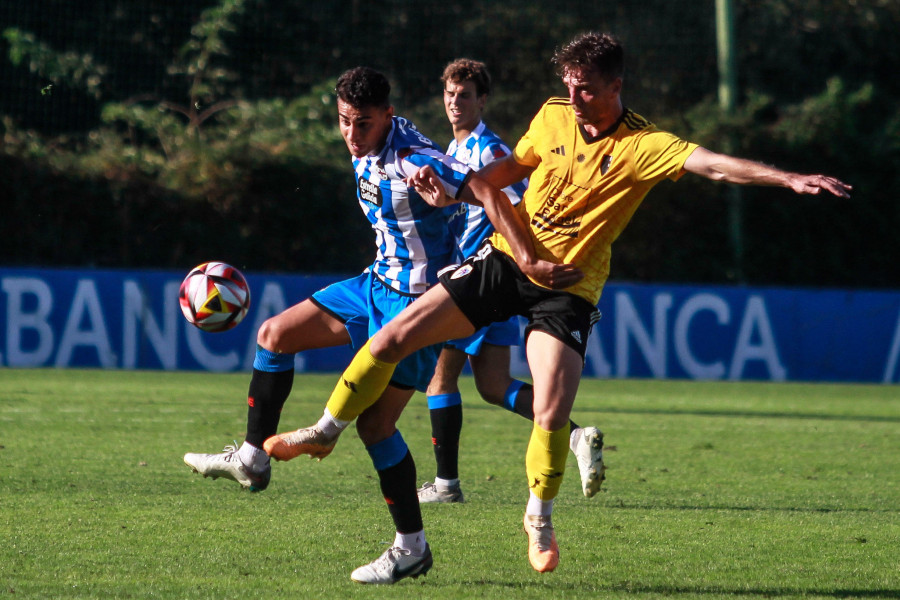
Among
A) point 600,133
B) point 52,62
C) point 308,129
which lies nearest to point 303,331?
point 600,133

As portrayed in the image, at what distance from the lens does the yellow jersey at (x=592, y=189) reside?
16.3 ft

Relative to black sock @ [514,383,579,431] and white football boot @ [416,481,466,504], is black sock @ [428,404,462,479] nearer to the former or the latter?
white football boot @ [416,481,466,504]

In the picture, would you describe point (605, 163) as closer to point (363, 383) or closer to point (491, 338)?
point (363, 383)

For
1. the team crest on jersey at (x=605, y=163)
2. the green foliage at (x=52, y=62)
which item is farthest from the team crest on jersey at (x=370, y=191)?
the green foliage at (x=52, y=62)

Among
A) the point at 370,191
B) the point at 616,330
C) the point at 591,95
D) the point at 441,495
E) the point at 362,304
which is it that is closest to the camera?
the point at 591,95

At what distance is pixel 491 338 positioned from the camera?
6.77 meters

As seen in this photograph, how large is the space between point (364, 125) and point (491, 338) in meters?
1.86

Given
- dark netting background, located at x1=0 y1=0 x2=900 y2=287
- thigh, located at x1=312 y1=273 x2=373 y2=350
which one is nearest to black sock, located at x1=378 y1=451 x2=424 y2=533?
thigh, located at x1=312 y1=273 x2=373 y2=350

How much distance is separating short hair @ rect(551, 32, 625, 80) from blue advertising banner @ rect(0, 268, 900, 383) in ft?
32.2

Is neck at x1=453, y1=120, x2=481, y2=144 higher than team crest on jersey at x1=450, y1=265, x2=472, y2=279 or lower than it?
higher

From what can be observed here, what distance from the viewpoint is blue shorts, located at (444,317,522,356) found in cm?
671

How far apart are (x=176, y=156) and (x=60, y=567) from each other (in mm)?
14002

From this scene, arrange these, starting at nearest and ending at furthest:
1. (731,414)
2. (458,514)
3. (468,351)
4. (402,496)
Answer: (402,496) < (458,514) < (468,351) < (731,414)

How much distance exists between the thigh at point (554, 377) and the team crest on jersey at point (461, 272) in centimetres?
42
